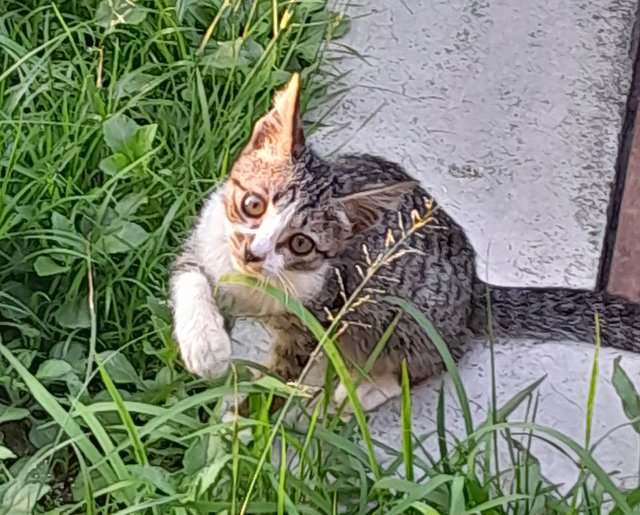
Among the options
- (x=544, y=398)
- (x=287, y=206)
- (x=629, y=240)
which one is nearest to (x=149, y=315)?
(x=287, y=206)

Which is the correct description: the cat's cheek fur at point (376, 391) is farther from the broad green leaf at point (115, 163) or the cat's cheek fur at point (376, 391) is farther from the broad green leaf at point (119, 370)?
the broad green leaf at point (115, 163)

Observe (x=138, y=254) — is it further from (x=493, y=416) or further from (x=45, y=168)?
(x=493, y=416)

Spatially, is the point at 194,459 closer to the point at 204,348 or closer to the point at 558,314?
the point at 204,348

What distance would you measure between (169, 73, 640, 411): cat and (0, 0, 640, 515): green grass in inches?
4.3

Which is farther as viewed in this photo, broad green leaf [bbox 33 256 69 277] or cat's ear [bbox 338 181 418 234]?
broad green leaf [bbox 33 256 69 277]

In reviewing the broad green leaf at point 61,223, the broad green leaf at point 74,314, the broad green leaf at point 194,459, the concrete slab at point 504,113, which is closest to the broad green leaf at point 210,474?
the broad green leaf at point 194,459

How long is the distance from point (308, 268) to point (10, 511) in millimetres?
713

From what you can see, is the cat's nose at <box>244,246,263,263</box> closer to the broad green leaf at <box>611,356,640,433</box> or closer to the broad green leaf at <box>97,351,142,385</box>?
the broad green leaf at <box>97,351,142,385</box>

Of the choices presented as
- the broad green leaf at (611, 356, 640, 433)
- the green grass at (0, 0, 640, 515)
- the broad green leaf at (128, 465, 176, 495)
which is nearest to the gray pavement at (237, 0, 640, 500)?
the green grass at (0, 0, 640, 515)

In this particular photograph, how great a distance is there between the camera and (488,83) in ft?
10.3

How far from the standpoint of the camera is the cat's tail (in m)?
2.54

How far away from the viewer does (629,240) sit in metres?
2.85

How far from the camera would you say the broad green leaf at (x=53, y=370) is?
227cm

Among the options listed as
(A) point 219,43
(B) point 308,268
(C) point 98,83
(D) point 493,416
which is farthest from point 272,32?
(D) point 493,416
